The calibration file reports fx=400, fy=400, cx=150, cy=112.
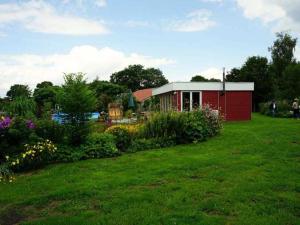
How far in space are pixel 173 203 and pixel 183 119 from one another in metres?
8.13

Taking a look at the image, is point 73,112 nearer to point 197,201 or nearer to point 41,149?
point 41,149

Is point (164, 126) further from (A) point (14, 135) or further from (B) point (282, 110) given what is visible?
(B) point (282, 110)

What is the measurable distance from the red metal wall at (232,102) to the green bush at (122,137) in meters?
15.9

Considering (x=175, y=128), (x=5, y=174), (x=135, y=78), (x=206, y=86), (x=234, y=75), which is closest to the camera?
(x=5, y=174)

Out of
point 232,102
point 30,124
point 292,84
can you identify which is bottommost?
point 30,124

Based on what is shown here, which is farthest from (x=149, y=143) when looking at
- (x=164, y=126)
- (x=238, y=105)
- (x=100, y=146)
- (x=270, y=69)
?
(x=270, y=69)

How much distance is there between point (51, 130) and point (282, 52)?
51.8 m

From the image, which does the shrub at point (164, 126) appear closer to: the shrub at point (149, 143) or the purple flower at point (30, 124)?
the shrub at point (149, 143)

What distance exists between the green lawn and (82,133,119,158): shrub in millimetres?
556

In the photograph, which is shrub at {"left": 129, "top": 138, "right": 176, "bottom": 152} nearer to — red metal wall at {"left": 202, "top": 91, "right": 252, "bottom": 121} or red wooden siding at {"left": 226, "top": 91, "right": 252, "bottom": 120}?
red metal wall at {"left": 202, "top": 91, "right": 252, "bottom": 121}

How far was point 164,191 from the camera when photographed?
732 centimetres

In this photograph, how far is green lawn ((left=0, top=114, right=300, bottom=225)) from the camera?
5.89 meters

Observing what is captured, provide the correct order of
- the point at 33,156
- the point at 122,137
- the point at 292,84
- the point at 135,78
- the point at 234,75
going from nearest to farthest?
1. the point at 33,156
2. the point at 122,137
3. the point at 292,84
4. the point at 234,75
5. the point at 135,78

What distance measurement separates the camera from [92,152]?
11.7 meters
